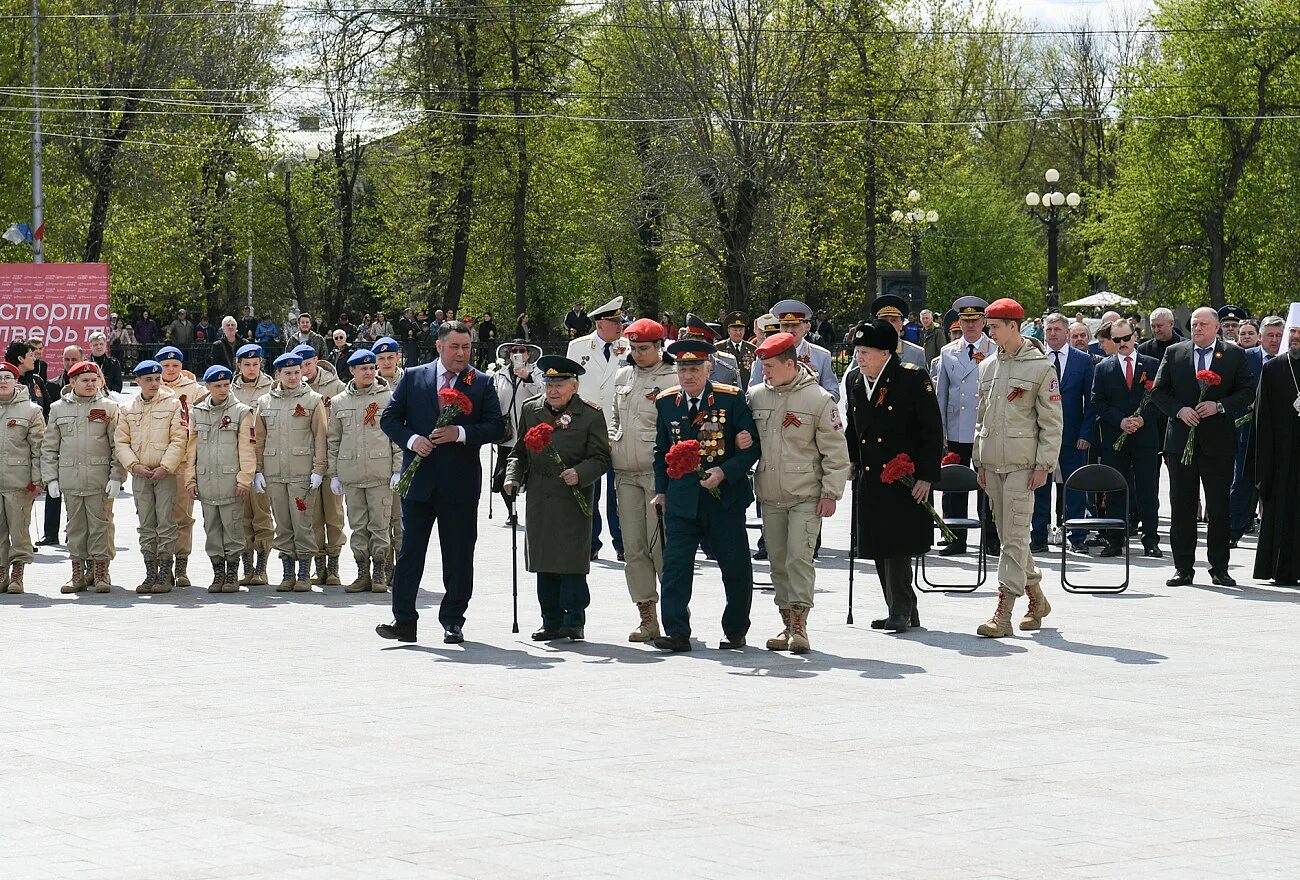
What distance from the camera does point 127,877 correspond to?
20.6 ft

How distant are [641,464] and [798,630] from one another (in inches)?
65.6

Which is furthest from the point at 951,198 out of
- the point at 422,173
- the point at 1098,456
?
the point at 1098,456

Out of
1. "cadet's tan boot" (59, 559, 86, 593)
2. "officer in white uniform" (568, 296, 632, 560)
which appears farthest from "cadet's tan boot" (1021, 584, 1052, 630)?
"cadet's tan boot" (59, 559, 86, 593)

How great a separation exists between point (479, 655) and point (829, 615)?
2.81 meters

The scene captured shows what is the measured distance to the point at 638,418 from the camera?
12.5m

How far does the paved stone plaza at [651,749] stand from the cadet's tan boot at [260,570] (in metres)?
1.96

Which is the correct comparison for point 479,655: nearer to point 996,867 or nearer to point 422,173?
point 996,867

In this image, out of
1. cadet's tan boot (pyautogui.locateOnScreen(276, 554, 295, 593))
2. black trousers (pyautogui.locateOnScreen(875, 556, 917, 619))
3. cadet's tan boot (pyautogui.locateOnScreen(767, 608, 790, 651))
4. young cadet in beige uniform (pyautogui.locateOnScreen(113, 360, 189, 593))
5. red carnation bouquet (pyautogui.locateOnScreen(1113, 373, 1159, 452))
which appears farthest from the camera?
red carnation bouquet (pyautogui.locateOnScreen(1113, 373, 1159, 452))

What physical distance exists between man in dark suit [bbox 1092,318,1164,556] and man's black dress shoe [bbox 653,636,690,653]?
21.0 feet

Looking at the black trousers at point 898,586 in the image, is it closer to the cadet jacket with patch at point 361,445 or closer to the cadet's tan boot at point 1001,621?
the cadet's tan boot at point 1001,621

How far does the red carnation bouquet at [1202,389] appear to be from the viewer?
1517cm

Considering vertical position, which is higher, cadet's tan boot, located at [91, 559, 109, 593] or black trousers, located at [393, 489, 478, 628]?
black trousers, located at [393, 489, 478, 628]

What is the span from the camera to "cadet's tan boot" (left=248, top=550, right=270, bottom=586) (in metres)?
15.5

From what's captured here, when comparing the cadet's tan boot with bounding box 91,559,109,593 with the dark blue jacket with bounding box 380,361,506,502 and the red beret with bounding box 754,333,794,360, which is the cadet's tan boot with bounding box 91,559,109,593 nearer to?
the dark blue jacket with bounding box 380,361,506,502
